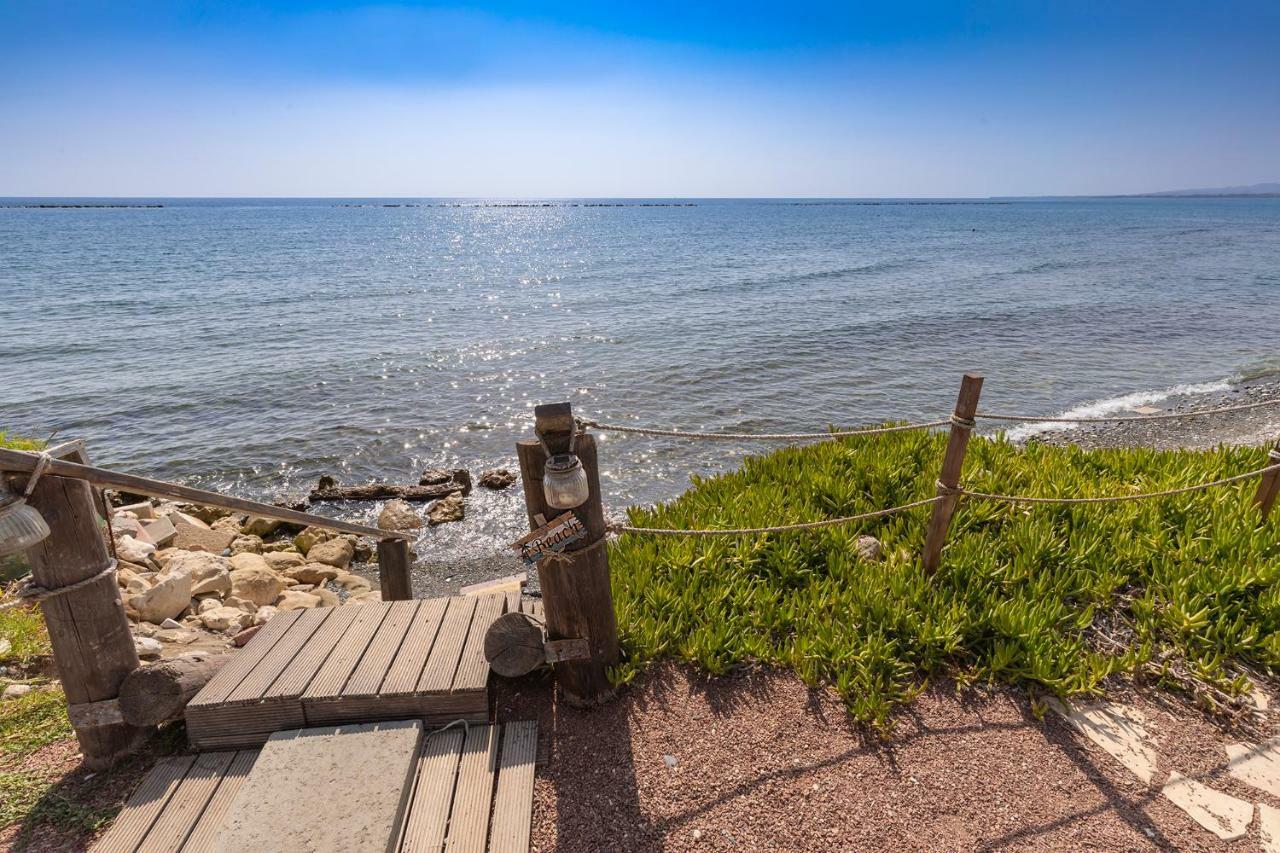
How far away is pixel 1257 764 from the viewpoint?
12.3ft

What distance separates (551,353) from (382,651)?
1808 cm

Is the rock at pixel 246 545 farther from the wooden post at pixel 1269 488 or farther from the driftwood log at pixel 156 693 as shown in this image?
the wooden post at pixel 1269 488

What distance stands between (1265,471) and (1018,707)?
3.82m

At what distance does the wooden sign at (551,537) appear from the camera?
357 cm

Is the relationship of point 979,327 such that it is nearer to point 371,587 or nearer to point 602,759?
point 371,587

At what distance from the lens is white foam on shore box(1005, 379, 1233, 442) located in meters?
14.0

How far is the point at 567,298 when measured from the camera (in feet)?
111

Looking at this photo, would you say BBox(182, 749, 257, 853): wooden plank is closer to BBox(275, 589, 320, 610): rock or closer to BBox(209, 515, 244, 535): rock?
BBox(275, 589, 320, 610): rock

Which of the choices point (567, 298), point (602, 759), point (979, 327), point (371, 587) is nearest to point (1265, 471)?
point (602, 759)

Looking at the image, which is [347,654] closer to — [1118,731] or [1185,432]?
[1118,731]

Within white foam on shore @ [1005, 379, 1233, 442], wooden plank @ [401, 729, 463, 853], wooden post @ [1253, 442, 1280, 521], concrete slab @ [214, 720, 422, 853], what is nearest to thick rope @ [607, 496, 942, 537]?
wooden plank @ [401, 729, 463, 853]

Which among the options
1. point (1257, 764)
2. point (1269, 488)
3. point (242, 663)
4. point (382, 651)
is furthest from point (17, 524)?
point (1269, 488)

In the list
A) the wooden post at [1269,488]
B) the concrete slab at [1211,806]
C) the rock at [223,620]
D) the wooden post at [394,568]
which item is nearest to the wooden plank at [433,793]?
the wooden post at [394,568]

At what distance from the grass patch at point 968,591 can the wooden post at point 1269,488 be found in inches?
5.1
